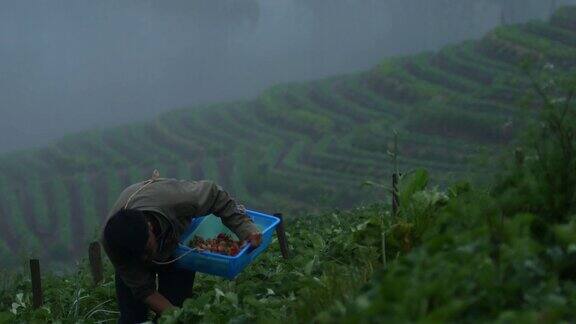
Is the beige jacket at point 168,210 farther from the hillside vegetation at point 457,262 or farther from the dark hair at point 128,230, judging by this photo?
the hillside vegetation at point 457,262

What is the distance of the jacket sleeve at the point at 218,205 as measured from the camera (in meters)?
3.54

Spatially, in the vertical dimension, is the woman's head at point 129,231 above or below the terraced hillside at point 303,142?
above

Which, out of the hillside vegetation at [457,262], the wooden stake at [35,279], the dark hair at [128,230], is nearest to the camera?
the hillside vegetation at [457,262]

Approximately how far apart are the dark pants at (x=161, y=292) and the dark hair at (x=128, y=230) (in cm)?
56

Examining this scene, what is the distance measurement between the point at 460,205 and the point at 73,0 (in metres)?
70.8

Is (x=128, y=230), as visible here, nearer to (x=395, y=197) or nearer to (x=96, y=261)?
(x=395, y=197)

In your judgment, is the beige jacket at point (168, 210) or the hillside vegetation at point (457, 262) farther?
the beige jacket at point (168, 210)

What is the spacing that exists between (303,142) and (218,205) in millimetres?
28180

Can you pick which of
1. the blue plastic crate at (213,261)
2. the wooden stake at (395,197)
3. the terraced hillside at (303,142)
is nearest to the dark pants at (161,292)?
the blue plastic crate at (213,261)

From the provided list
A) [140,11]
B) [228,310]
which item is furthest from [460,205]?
[140,11]

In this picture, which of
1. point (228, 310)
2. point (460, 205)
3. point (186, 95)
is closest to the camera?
point (460, 205)

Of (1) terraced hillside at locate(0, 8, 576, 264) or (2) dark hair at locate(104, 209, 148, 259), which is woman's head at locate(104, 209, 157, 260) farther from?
(1) terraced hillside at locate(0, 8, 576, 264)

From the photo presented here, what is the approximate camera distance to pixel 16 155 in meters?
38.3

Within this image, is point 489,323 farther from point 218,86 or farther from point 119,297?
point 218,86
